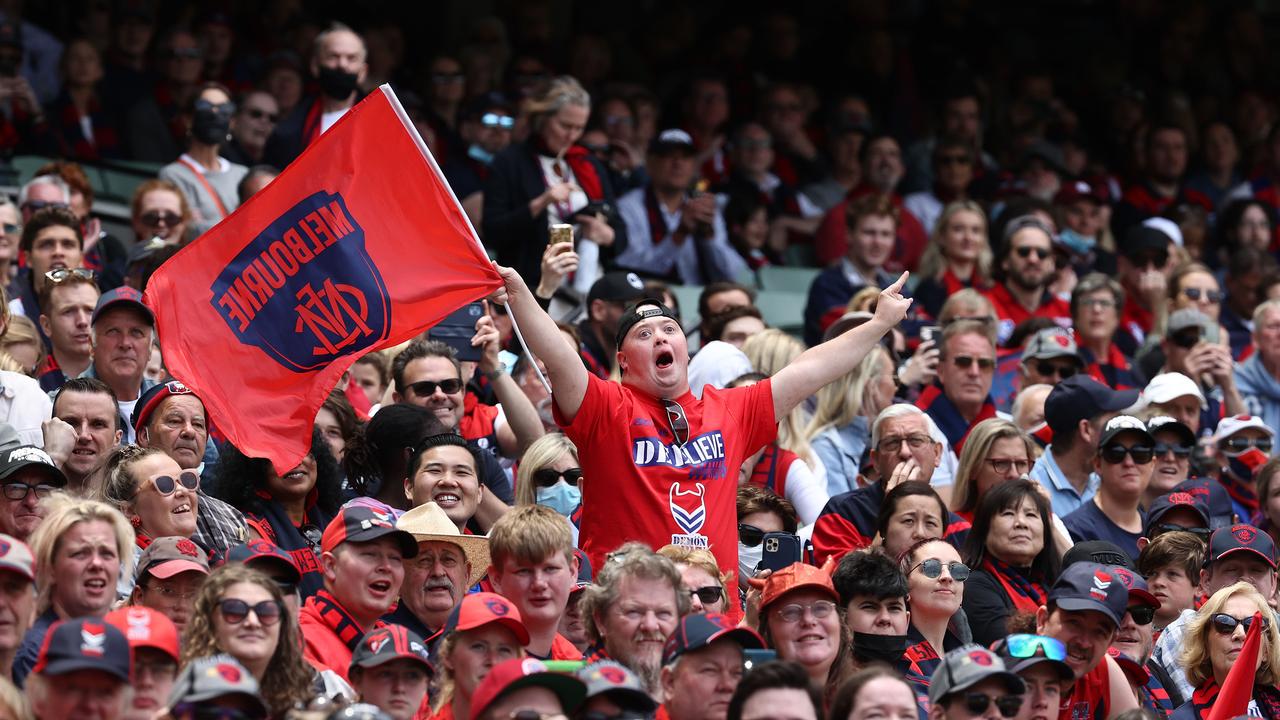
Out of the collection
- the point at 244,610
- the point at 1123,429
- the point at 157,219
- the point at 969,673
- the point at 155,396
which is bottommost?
the point at 969,673

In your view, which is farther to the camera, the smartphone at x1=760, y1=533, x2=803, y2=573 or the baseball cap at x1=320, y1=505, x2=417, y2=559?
the smartphone at x1=760, y1=533, x2=803, y2=573

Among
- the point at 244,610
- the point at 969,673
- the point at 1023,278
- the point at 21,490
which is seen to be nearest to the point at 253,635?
the point at 244,610

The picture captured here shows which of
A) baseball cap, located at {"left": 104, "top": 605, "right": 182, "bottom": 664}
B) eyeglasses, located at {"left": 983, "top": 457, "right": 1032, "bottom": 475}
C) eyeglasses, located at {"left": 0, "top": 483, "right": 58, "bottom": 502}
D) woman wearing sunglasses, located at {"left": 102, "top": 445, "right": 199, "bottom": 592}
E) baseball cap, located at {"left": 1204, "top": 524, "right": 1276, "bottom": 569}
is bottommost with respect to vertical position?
baseball cap, located at {"left": 1204, "top": 524, "right": 1276, "bottom": 569}

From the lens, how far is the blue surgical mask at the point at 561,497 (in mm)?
8867

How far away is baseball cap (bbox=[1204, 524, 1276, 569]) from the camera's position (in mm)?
8711

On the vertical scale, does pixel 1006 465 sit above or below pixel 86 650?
below

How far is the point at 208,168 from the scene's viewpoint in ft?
38.5

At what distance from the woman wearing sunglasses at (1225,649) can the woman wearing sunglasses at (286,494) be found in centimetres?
337

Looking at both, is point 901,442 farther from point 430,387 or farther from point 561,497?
point 430,387

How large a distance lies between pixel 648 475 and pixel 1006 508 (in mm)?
1692

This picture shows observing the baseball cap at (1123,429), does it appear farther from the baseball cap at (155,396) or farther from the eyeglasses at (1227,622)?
the baseball cap at (155,396)

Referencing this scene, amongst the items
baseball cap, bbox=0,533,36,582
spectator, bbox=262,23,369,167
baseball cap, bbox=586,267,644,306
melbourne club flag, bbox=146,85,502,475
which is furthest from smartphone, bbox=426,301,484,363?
baseball cap, bbox=0,533,36,582

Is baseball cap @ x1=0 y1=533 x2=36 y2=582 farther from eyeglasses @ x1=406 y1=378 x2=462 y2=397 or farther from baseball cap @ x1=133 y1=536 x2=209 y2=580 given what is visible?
eyeglasses @ x1=406 y1=378 x2=462 y2=397

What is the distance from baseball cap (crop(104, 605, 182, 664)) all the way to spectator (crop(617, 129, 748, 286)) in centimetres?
689
